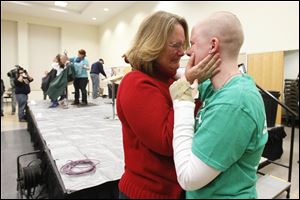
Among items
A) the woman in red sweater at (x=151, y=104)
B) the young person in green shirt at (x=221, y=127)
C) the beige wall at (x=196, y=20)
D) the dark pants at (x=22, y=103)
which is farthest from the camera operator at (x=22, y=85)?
the young person in green shirt at (x=221, y=127)

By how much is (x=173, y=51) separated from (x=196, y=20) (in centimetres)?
68

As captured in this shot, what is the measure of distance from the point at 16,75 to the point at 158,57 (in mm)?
733

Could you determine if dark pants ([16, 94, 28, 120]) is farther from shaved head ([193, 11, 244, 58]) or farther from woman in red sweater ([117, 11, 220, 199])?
shaved head ([193, 11, 244, 58])

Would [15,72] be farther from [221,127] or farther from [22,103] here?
[221,127]

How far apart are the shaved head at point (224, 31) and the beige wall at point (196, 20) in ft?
1.67

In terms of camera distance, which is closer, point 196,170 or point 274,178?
point 196,170

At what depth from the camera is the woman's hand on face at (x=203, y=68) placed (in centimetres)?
53

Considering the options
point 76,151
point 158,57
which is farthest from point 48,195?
point 158,57

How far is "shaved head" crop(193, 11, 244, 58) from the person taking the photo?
53cm

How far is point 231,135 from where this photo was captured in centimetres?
48

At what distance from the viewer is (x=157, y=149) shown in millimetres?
597

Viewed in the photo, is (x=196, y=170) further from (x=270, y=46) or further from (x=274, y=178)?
(x=270, y=46)

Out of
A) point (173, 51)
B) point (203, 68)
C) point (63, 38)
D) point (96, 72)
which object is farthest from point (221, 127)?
point (63, 38)

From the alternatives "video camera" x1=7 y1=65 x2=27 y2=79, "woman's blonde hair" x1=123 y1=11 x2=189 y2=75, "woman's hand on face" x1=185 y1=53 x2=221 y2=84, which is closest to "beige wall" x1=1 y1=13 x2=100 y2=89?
"video camera" x1=7 y1=65 x2=27 y2=79
